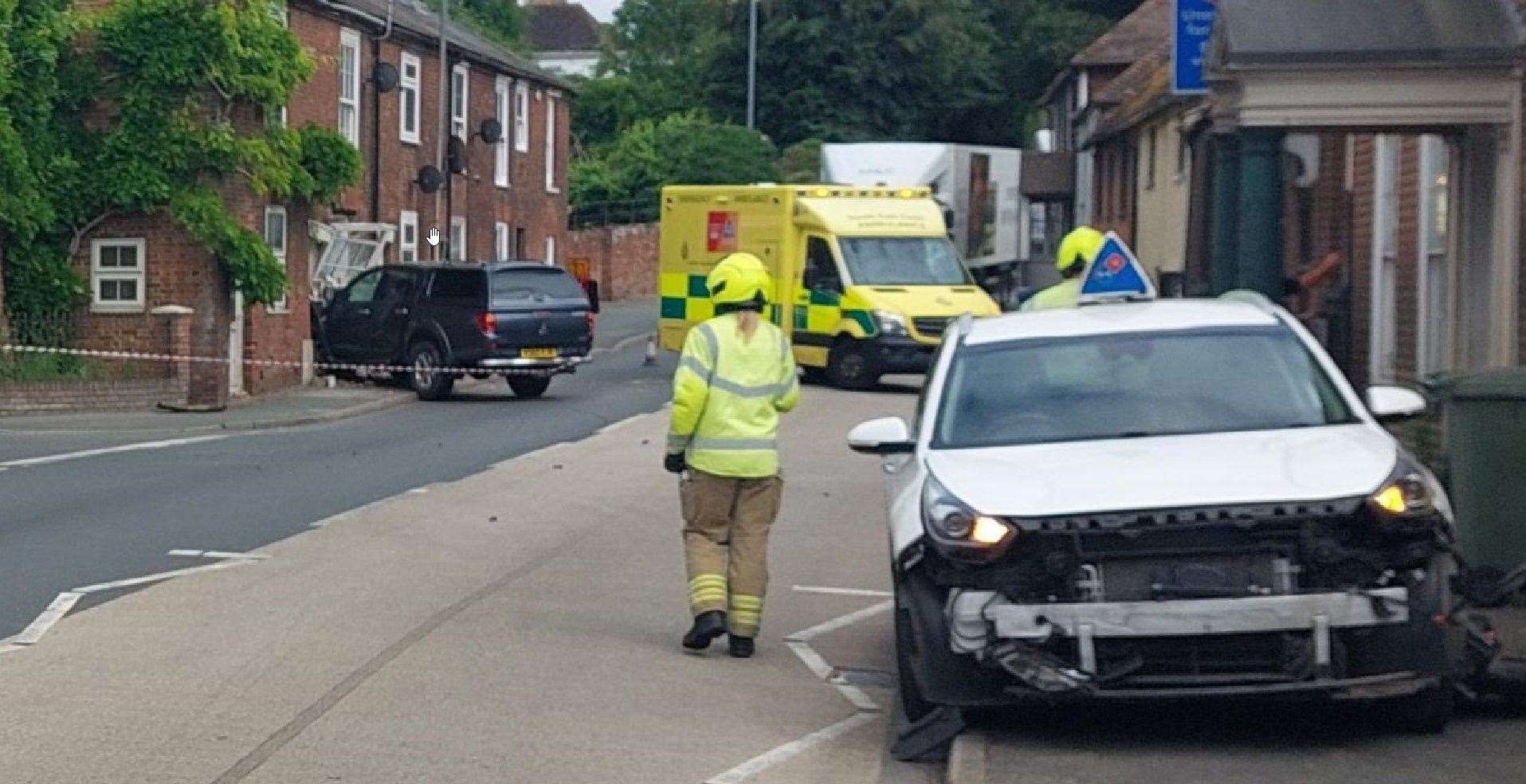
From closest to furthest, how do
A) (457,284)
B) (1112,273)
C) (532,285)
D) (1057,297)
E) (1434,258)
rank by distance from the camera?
(1057,297)
(1112,273)
(1434,258)
(457,284)
(532,285)

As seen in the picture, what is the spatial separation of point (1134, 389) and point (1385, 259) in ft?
43.3

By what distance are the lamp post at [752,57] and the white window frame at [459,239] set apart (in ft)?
66.9

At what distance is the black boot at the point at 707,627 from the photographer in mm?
10656

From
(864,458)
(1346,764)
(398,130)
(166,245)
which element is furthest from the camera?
(398,130)

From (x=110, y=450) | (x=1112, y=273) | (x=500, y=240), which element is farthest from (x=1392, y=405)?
(x=500, y=240)

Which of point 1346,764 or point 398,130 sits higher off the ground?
point 398,130

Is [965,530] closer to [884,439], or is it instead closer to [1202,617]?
[1202,617]

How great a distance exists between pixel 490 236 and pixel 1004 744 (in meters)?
41.0

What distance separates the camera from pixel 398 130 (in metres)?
41.7

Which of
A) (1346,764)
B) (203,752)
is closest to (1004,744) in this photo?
(1346,764)

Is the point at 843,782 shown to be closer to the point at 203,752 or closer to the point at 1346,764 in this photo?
the point at 1346,764

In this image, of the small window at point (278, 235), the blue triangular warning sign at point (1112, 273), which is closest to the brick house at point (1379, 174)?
the blue triangular warning sign at point (1112, 273)

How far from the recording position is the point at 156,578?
12.8m

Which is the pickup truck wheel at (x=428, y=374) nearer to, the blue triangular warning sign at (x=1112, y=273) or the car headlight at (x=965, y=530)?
the blue triangular warning sign at (x=1112, y=273)
